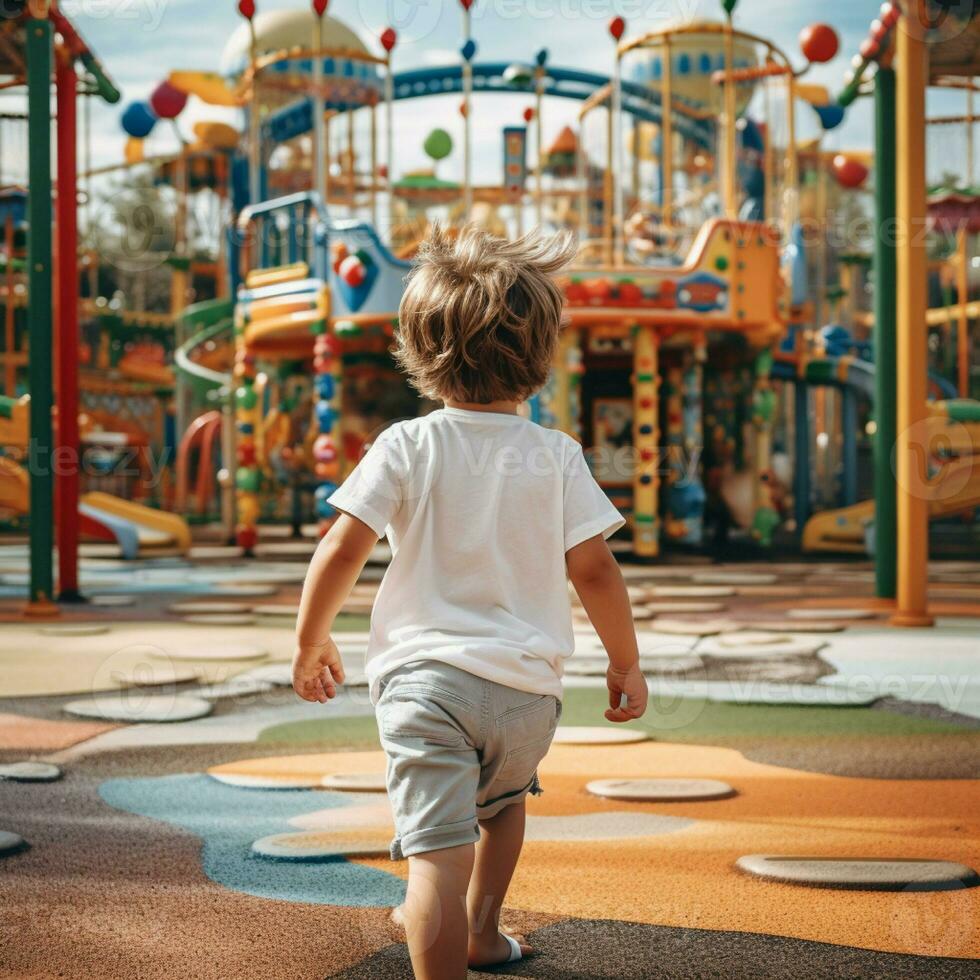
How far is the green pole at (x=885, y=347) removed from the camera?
7168 millimetres

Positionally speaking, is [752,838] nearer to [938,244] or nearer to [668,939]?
[668,939]

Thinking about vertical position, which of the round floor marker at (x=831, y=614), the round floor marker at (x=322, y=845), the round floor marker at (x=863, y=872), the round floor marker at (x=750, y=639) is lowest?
the round floor marker at (x=831, y=614)

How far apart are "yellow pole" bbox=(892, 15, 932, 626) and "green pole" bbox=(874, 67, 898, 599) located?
0.74 m

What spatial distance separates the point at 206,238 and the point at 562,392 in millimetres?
16833

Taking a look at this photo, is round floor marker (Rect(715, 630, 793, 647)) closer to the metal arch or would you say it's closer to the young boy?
the young boy

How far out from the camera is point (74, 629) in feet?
20.8

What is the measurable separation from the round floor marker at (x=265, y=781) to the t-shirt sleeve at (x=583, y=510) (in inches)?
56.6

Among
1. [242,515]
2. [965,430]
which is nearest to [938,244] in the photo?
[965,430]

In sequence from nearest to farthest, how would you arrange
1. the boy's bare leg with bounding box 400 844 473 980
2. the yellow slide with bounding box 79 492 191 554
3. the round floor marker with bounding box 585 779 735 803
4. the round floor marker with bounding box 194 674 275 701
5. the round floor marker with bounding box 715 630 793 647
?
the boy's bare leg with bounding box 400 844 473 980 < the round floor marker with bounding box 585 779 735 803 < the round floor marker with bounding box 194 674 275 701 < the round floor marker with bounding box 715 630 793 647 < the yellow slide with bounding box 79 492 191 554

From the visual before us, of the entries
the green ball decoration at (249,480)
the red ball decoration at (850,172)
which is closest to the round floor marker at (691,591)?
the green ball decoration at (249,480)

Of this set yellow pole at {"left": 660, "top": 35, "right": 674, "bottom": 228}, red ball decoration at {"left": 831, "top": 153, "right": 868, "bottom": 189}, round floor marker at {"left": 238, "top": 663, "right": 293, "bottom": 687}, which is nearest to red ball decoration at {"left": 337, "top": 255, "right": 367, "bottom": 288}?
yellow pole at {"left": 660, "top": 35, "right": 674, "bottom": 228}

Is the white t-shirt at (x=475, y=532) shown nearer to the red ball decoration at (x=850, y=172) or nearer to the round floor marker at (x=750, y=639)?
the round floor marker at (x=750, y=639)

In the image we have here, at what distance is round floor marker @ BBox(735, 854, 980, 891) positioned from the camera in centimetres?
234

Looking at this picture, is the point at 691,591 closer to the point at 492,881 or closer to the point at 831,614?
the point at 831,614
